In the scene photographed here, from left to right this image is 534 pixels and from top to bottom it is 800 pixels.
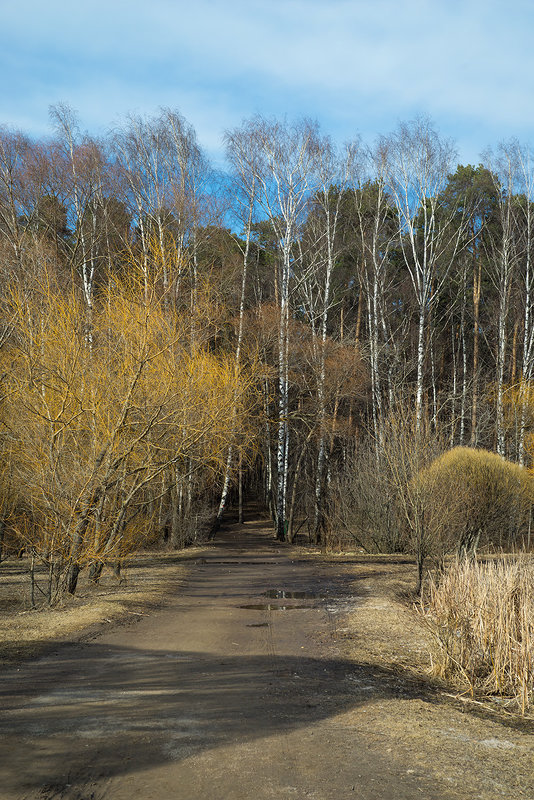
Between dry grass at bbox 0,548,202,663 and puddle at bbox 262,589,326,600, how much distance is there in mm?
2081

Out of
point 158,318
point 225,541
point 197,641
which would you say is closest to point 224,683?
point 197,641

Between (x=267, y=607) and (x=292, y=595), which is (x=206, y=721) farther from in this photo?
(x=292, y=595)

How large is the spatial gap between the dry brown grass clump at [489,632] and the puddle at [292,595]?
16.9 ft

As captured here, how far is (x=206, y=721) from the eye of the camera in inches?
215

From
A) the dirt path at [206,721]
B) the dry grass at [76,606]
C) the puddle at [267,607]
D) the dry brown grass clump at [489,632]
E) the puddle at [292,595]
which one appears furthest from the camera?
the puddle at [292,595]

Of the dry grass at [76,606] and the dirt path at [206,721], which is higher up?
the dirt path at [206,721]

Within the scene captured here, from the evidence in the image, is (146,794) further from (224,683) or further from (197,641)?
(197,641)

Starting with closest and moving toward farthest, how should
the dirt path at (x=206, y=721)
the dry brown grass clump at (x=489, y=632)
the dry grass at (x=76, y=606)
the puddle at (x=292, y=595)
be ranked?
the dirt path at (x=206, y=721)
the dry brown grass clump at (x=489, y=632)
the dry grass at (x=76, y=606)
the puddle at (x=292, y=595)

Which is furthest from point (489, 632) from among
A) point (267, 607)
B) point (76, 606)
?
point (76, 606)

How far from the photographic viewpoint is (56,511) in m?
11.4

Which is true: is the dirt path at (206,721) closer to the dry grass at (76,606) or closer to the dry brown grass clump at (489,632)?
the dry grass at (76,606)

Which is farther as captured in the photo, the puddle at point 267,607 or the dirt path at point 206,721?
the puddle at point 267,607

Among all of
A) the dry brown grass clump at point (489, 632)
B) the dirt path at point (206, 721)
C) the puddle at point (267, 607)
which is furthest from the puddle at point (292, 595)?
the dry brown grass clump at point (489, 632)

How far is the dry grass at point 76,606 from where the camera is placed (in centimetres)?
864
